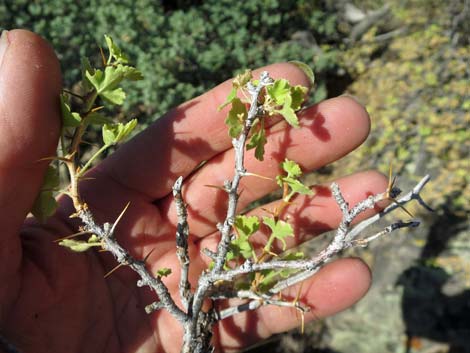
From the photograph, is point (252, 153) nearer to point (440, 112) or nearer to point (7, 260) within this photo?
point (7, 260)

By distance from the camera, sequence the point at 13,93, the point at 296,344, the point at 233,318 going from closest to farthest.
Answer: the point at 13,93, the point at 233,318, the point at 296,344

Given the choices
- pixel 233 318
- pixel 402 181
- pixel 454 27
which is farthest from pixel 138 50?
pixel 454 27

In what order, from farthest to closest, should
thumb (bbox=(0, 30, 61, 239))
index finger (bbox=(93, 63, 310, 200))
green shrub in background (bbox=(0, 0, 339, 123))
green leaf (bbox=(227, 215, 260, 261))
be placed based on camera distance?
green shrub in background (bbox=(0, 0, 339, 123)) → index finger (bbox=(93, 63, 310, 200)) → green leaf (bbox=(227, 215, 260, 261)) → thumb (bbox=(0, 30, 61, 239))

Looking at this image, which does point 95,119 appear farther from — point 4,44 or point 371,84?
point 371,84

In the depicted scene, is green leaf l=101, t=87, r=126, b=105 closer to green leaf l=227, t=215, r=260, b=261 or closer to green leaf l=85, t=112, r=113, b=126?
green leaf l=85, t=112, r=113, b=126

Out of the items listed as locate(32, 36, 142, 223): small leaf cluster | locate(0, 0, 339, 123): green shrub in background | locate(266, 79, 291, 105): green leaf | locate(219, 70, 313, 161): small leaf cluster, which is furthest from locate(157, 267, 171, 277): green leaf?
locate(0, 0, 339, 123): green shrub in background
